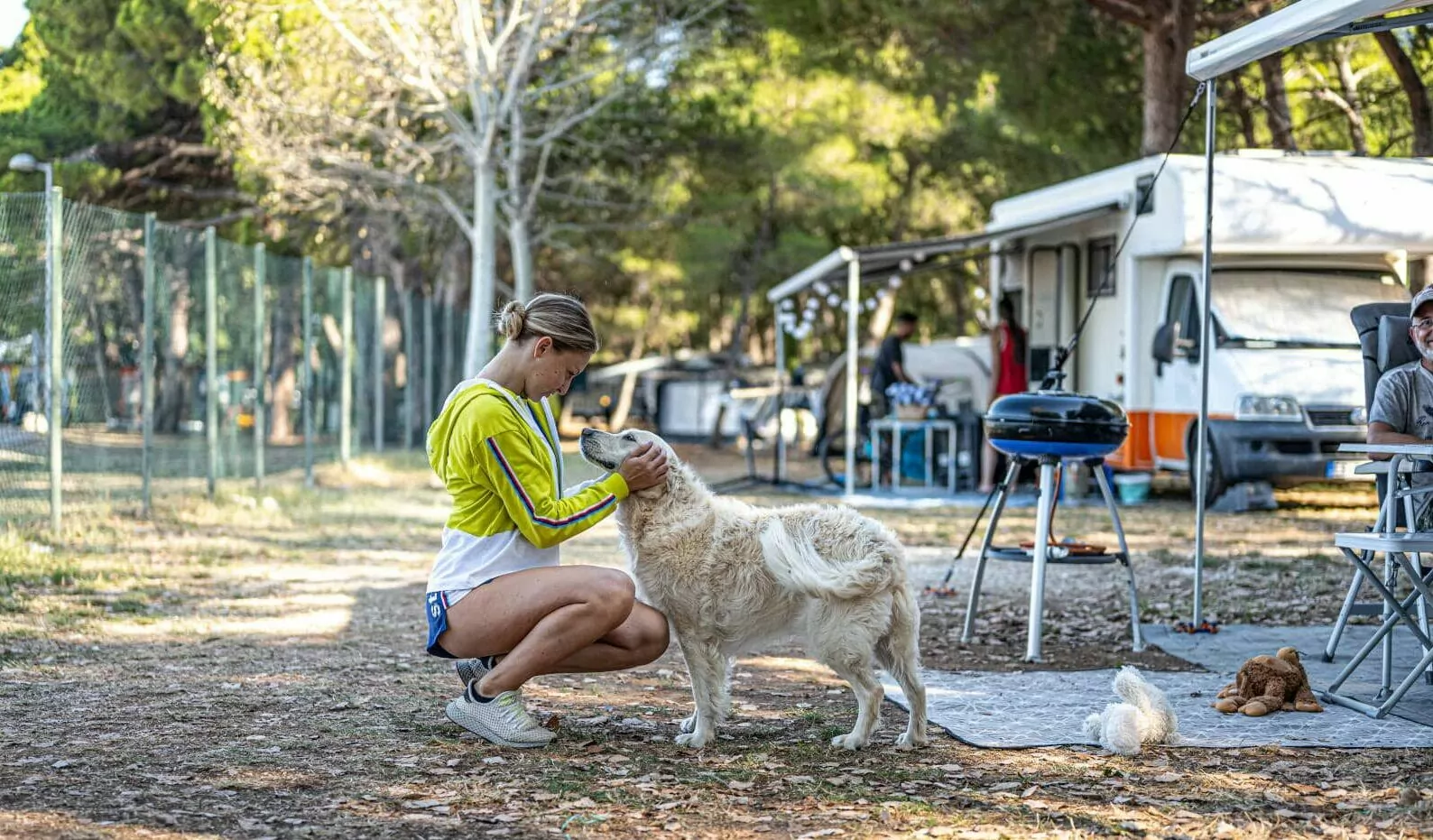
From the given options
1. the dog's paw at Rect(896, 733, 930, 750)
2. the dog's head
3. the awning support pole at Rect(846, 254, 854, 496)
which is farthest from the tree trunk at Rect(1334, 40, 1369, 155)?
the dog's head

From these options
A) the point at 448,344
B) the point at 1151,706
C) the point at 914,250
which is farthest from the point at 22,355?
the point at 448,344

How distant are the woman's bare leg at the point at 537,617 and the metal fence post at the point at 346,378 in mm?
13399

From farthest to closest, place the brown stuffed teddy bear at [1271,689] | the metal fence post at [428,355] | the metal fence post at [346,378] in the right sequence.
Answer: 1. the metal fence post at [428,355]
2. the metal fence post at [346,378]
3. the brown stuffed teddy bear at [1271,689]

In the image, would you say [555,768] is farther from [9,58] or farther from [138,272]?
[9,58]

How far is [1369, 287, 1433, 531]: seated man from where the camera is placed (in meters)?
6.48

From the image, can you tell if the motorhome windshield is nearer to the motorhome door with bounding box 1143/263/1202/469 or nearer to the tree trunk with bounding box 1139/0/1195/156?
the motorhome door with bounding box 1143/263/1202/469

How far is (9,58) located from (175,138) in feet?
11.2

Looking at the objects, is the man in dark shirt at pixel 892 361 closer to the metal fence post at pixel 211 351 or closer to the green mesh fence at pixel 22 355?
the metal fence post at pixel 211 351

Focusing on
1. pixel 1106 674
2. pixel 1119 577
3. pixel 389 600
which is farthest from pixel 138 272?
pixel 1106 674

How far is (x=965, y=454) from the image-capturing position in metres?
18.2

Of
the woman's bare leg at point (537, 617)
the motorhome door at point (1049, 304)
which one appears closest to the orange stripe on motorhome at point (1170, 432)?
the motorhome door at point (1049, 304)

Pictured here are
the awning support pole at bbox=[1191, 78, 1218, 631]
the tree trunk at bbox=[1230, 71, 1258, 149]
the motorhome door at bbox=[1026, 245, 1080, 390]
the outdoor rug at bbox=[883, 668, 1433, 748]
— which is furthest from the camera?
the tree trunk at bbox=[1230, 71, 1258, 149]

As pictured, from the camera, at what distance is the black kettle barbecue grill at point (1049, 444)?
6945 mm

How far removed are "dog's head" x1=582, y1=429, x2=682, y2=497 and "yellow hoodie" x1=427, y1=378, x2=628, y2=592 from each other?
0.23 ft
